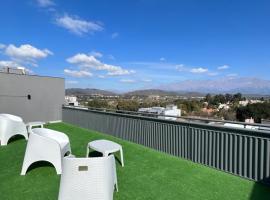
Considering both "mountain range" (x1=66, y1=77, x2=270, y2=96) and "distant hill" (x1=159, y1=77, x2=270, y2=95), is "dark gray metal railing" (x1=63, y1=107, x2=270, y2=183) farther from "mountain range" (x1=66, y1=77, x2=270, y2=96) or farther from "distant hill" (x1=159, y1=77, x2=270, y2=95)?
"distant hill" (x1=159, y1=77, x2=270, y2=95)

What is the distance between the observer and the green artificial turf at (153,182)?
10.4 ft

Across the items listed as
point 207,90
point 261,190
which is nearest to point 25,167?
point 261,190

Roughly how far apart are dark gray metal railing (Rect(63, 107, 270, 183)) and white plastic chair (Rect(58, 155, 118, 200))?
7.53 feet

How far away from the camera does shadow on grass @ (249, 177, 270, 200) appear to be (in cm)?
313

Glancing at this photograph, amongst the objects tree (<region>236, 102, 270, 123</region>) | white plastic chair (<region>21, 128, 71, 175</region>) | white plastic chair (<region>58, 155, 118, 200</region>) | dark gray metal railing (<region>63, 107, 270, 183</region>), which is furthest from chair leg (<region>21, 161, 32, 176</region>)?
tree (<region>236, 102, 270, 123</region>)

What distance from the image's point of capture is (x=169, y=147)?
5.30m

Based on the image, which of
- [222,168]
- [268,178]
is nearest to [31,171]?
[222,168]

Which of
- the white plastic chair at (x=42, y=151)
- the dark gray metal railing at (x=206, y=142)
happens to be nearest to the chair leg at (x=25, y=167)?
the white plastic chair at (x=42, y=151)

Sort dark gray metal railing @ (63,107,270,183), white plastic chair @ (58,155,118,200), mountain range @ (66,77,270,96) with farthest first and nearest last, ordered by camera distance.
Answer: mountain range @ (66,77,270,96), dark gray metal railing @ (63,107,270,183), white plastic chair @ (58,155,118,200)

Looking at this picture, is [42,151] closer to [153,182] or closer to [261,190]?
[153,182]

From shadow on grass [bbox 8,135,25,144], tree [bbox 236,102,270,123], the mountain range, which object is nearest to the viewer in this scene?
shadow on grass [bbox 8,135,25,144]

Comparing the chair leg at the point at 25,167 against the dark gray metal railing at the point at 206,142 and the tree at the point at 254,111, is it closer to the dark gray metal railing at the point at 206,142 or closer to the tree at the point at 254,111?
the dark gray metal railing at the point at 206,142

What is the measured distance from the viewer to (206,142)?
4.42m

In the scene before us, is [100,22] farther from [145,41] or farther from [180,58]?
[180,58]
